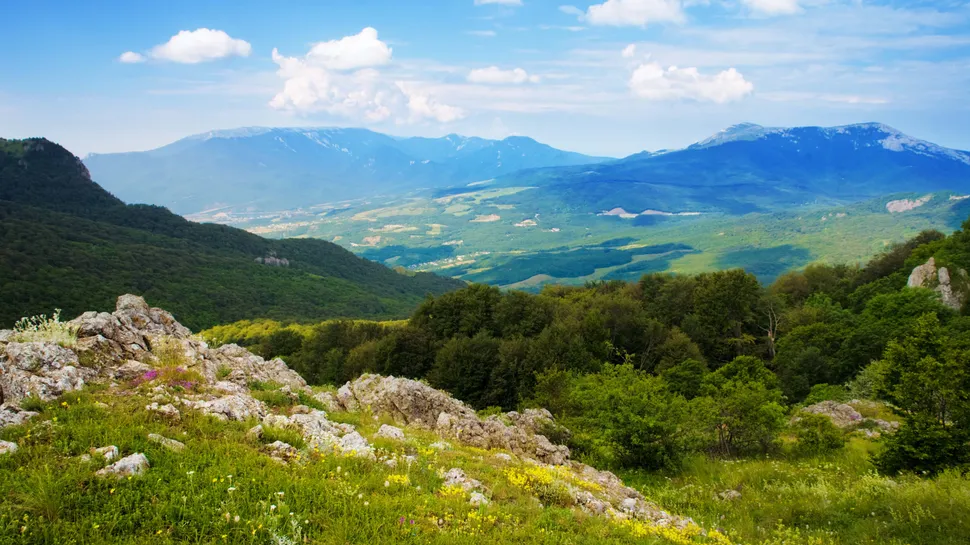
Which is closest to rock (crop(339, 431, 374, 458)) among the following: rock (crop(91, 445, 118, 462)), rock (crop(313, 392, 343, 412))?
rock (crop(91, 445, 118, 462))

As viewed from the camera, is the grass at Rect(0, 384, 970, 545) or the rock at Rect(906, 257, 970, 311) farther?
the rock at Rect(906, 257, 970, 311)

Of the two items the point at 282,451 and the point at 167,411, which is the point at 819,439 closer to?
the point at 282,451

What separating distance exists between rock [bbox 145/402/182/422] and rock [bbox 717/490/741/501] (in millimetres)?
16535

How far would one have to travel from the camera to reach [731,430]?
22.5 meters

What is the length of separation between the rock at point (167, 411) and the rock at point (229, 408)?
1.86 feet

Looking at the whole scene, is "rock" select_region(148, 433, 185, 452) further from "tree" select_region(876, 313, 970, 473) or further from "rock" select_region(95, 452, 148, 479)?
"tree" select_region(876, 313, 970, 473)

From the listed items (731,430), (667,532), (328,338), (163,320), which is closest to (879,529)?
(667,532)

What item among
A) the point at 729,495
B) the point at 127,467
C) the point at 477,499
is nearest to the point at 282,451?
the point at 127,467

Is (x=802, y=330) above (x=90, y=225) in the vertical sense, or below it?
below

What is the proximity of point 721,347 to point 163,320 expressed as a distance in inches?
1993

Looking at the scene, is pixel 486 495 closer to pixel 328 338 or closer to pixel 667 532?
pixel 667 532

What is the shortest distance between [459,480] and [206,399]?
656 cm

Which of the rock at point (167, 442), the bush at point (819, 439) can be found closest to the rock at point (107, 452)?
the rock at point (167, 442)

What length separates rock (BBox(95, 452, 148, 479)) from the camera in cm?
752
